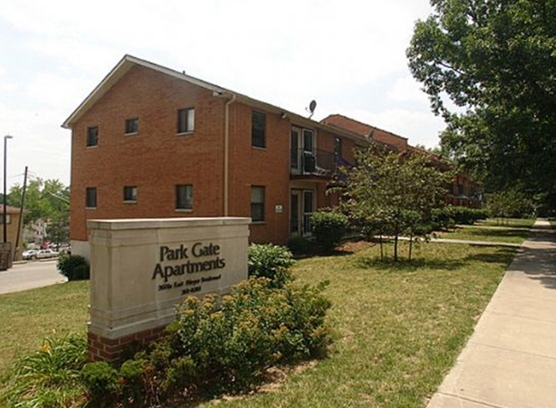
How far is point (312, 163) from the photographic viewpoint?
1962 cm

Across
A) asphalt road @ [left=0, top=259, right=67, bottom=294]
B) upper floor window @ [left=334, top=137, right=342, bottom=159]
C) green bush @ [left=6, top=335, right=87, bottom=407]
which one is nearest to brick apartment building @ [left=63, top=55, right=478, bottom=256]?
upper floor window @ [left=334, top=137, right=342, bottom=159]

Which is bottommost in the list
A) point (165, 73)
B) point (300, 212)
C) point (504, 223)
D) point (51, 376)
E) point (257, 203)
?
point (51, 376)

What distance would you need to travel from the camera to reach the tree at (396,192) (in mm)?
12141

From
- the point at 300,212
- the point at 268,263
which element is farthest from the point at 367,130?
the point at 268,263

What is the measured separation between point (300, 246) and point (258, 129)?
5264 millimetres

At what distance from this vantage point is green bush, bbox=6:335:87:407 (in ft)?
12.8

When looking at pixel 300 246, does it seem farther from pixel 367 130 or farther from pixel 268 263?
pixel 367 130

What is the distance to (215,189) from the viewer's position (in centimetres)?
1531

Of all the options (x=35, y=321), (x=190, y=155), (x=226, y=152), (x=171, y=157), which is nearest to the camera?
(x=35, y=321)

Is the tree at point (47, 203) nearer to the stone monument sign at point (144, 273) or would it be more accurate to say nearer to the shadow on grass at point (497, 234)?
the shadow on grass at point (497, 234)

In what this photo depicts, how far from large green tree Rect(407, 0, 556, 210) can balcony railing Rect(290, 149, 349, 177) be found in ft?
18.9

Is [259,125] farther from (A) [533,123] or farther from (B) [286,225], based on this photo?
(A) [533,123]

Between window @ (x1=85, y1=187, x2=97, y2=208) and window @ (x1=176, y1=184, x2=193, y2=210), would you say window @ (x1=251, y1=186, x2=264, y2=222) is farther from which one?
window @ (x1=85, y1=187, x2=97, y2=208)

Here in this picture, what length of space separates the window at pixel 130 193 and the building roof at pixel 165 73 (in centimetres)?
521
